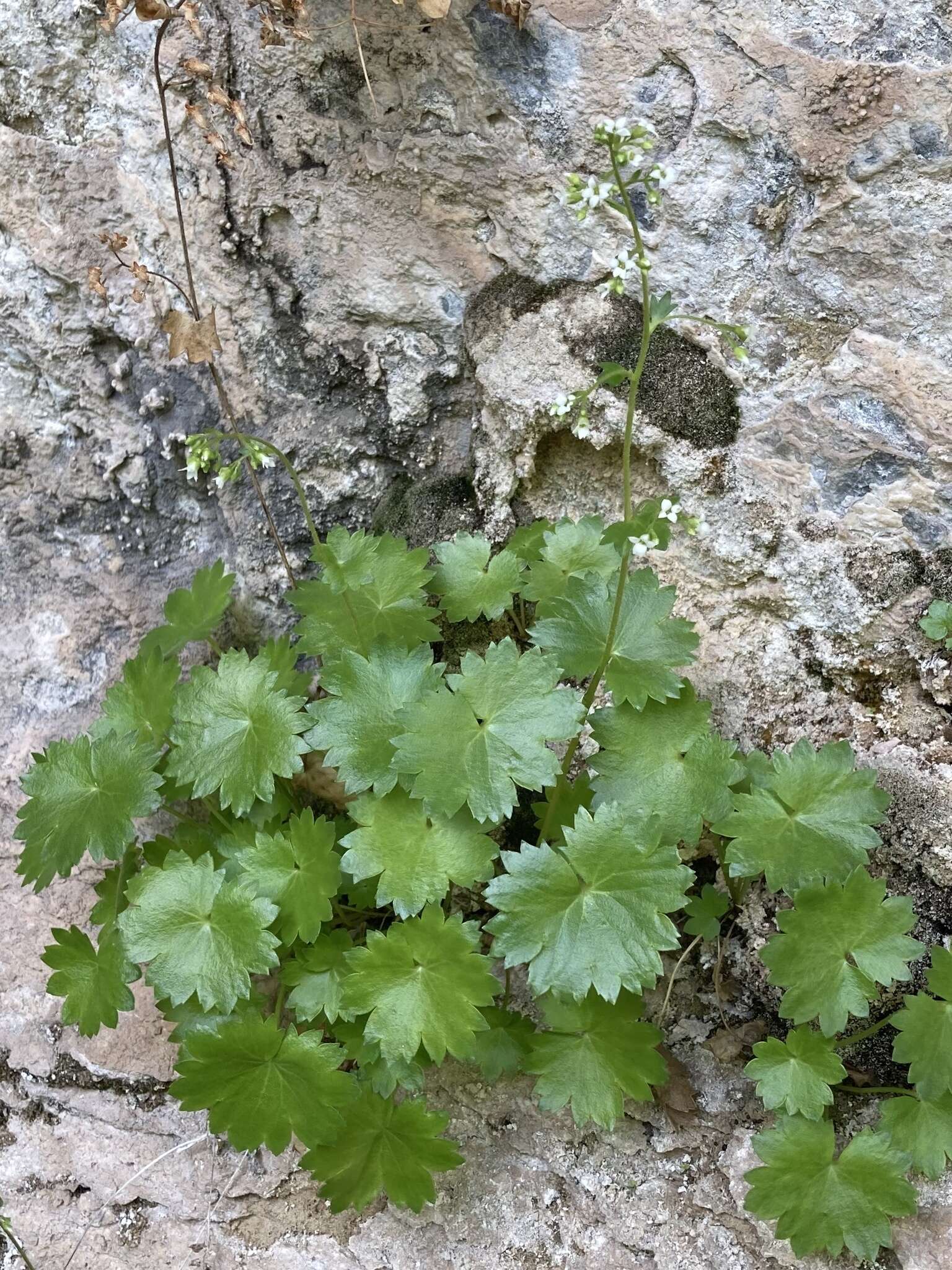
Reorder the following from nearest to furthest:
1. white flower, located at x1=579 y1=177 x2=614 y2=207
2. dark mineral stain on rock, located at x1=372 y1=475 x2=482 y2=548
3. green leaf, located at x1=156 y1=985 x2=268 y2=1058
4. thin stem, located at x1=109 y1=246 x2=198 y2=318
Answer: white flower, located at x1=579 y1=177 x2=614 y2=207, green leaf, located at x1=156 y1=985 x2=268 y2=1058, thin stem, located at x1=109 y1=246 x2=198 y2=318, dark mineral stain on rock, located at x1=372 y1=475 x2=482 y2=548

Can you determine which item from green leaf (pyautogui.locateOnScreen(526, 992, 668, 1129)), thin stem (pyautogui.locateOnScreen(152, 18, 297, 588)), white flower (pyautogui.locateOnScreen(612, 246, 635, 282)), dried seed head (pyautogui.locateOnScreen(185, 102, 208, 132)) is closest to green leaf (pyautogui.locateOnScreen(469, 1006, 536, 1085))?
green leaf (pyautogui.locateOnScreen(526, 992, 668, 1129))

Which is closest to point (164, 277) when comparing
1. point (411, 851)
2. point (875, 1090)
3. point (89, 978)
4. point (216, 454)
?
point (216, 454)

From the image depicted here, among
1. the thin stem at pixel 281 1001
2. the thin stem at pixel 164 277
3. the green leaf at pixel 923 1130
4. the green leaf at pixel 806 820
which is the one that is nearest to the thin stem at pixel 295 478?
the thin stem at pixel 164 277

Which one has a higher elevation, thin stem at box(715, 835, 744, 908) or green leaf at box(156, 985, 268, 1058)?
thin stem at box(715, 835, 744, 908)

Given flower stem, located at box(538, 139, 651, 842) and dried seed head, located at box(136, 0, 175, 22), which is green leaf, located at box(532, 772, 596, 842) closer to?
flower stem, located at box(538, 139, 651, 842)

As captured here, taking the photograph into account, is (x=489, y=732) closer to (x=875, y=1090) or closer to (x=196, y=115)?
(x=875, y=1090)

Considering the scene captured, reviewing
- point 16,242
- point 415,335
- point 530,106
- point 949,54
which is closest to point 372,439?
point 415,335

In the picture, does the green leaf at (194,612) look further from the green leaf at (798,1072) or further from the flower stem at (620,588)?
the green leaf at (798,1072)
